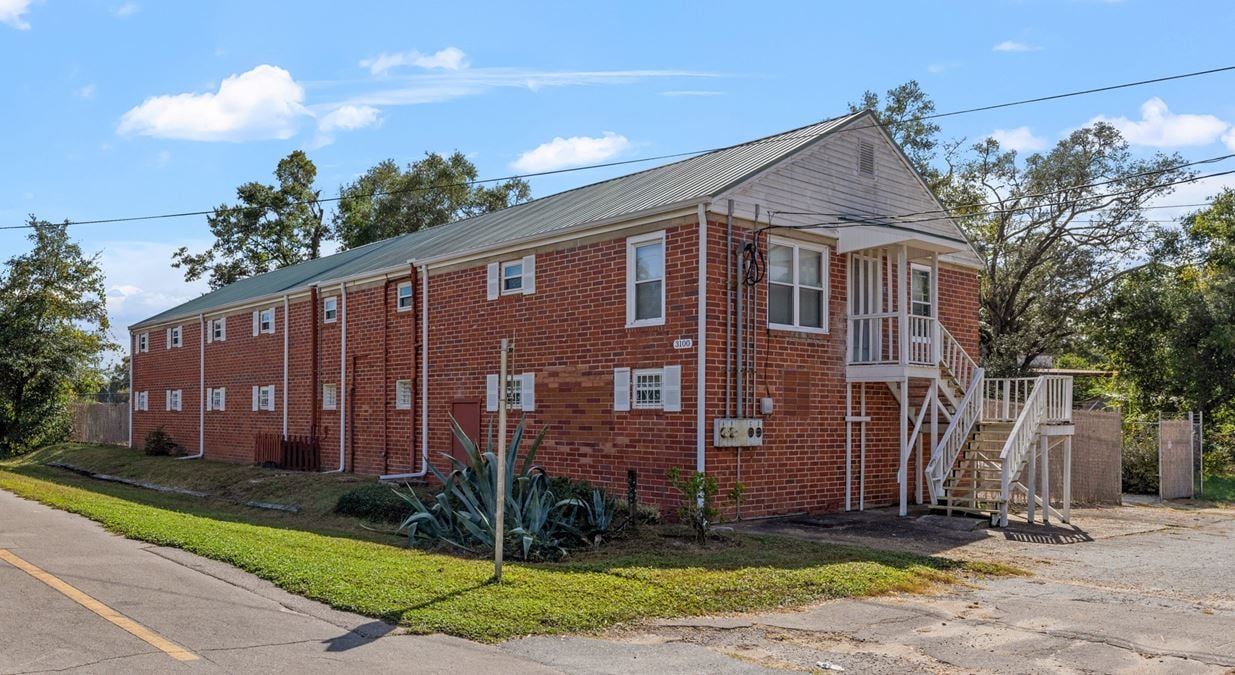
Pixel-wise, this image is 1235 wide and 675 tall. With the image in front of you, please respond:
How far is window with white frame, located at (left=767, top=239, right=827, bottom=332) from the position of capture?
54.4 ft

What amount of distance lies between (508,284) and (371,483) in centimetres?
532

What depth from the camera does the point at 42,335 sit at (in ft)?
120

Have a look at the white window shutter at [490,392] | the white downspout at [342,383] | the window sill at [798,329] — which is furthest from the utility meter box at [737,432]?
the white downspout at [342,383]

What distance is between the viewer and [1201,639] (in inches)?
330

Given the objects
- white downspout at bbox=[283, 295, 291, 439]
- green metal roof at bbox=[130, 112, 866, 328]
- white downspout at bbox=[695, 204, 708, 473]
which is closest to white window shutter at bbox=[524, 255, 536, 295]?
Answer: green metal roof at bbox=[130, 112, 866, 328]

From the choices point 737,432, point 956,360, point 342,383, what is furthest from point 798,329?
point 342,383

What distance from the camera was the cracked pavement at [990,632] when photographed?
7492mm

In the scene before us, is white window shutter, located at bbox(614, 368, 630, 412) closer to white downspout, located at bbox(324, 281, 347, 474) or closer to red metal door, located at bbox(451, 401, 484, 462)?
red metal door, located at bbox(451, 401, 484, 462)

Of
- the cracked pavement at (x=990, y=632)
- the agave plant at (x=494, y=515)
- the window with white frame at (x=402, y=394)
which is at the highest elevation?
the window with white frame at (x=402, y=394)

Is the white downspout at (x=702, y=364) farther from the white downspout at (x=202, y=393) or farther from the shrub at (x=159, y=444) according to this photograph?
the shrub at (x=159, y=444)

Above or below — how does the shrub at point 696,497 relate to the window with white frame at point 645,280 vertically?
below

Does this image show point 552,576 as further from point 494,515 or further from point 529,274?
point 529,274

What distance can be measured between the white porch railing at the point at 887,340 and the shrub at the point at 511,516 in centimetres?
662

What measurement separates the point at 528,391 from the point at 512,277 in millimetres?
2329
